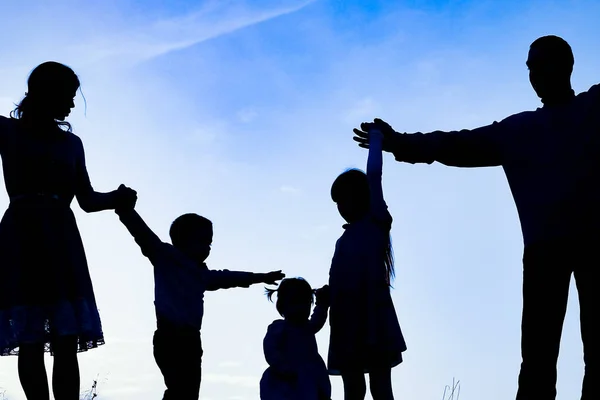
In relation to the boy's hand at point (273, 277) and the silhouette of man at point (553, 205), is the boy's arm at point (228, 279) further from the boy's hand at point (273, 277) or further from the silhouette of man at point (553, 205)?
the silhouette of man at point (553, 205)

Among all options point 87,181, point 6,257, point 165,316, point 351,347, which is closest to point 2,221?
point 6,257

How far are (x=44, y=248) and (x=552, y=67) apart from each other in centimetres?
346

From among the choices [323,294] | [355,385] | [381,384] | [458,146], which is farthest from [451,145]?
[323,294]

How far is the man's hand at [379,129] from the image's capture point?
575cm

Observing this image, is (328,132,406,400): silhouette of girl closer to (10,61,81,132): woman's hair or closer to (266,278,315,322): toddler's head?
(266,278,315,322): toddler's head

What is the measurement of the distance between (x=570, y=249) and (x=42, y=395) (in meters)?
3.27

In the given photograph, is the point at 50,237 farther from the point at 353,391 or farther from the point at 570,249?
the point at 570,249

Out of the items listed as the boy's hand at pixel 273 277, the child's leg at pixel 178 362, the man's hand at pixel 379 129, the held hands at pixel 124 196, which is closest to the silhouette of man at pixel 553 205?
the man's hand at pixel 379 129

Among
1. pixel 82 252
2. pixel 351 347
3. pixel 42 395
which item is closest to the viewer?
pixel 42 395

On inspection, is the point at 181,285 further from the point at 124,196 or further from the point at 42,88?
the point at 42,88

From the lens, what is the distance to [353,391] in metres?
5.97

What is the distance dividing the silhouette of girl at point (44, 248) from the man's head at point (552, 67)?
307 centimetres

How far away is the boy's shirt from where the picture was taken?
6203mm

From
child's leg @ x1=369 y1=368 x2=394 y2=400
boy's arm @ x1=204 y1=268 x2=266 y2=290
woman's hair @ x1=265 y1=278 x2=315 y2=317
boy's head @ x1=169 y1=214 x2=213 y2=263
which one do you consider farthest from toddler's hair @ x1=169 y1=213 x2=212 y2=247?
child's leg @ x1=369 y1=368 x2=394 y2=400
